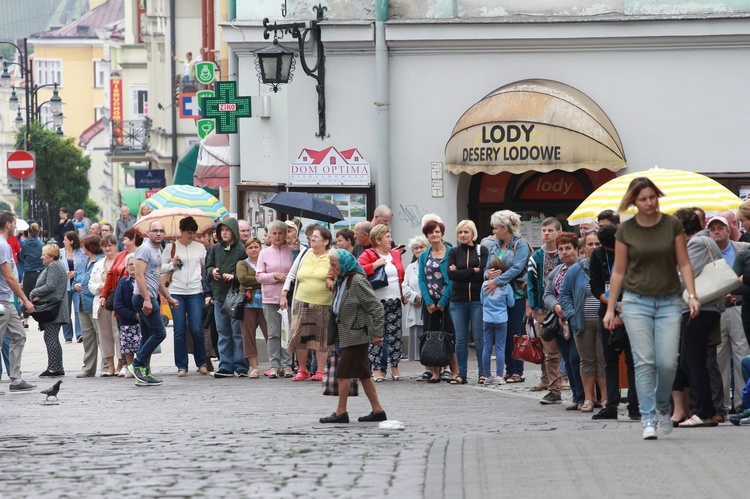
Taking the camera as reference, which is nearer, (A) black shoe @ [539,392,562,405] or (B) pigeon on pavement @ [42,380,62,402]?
(A) black shoe @ [539,392,562,405]

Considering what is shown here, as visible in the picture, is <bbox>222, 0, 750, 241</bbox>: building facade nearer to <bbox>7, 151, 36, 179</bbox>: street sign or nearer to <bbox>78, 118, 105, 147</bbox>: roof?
<bbox>7, 151, 36, 179</bbox>: street sign

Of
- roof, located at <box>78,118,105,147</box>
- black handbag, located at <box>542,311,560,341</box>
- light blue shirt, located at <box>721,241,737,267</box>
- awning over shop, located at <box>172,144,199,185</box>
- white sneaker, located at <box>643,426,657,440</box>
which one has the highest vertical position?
roof, located at <box>78,118,105,147</box>

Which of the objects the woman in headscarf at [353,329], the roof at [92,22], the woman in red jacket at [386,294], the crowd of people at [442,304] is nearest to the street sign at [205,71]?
the crowd of people at [442,304]

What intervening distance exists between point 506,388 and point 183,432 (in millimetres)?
4927

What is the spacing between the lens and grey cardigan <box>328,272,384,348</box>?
12.2m

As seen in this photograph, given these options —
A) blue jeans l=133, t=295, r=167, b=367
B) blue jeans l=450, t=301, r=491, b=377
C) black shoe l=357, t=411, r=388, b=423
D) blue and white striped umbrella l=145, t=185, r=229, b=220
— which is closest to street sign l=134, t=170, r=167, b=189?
blue and white striped umbrella l=145, t=185, r=229, b=220

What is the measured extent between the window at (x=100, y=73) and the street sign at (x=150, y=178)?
3254 inches

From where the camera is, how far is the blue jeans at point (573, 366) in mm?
13312

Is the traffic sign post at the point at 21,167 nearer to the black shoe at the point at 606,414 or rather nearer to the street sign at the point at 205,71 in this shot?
the street sign at the point at 205,71

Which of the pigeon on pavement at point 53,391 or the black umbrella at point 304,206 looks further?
the black umbrella at point 304,206

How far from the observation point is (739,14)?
65.9ft

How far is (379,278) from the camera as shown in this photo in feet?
54.1

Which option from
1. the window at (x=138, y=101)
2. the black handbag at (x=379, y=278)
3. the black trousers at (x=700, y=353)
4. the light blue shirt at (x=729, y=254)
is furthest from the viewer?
the window at (x=138, y=101)

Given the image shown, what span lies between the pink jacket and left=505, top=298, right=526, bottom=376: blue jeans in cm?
277
